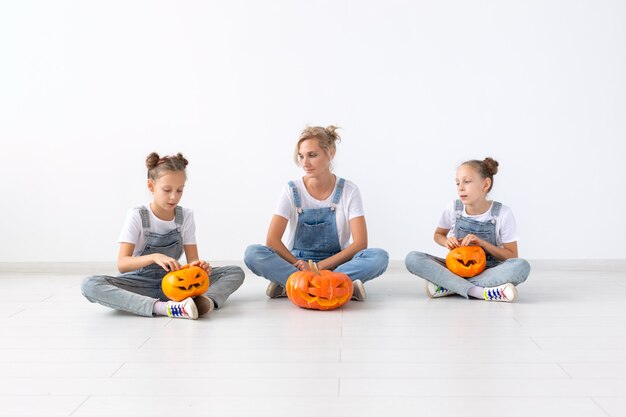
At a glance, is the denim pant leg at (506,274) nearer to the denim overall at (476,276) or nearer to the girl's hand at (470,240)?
the denim overall at (476,276)

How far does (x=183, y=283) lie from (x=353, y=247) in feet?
2.85

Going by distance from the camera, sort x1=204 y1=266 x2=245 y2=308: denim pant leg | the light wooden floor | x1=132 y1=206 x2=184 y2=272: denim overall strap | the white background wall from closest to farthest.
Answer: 1. the light wooden floor
2. x1=204 y1=266 x2=245 y2=308: denim pant leg
3. x1=132 y1=206 x2=184 y2=272: denim overall strap
4. the white background wall

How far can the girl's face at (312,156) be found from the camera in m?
3.40

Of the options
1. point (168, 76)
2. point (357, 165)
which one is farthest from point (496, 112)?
point (168, 76)

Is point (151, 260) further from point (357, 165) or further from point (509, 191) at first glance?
point (509, 191)

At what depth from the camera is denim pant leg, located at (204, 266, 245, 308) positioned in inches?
121

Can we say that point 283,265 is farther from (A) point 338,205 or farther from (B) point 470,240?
(B) point 470,240

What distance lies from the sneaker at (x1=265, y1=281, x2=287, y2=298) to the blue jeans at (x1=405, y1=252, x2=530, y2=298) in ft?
1.88

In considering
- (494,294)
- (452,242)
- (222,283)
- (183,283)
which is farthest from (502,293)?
(183,283)

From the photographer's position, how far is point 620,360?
2.17m

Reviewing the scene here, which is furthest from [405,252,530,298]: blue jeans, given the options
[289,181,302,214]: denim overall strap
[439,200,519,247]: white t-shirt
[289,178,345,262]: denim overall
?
[289,181,302,214]: denim overall strap

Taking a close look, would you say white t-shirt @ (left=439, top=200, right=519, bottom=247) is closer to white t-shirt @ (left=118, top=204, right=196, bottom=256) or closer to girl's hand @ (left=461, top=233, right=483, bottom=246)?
girl's hand @ (left=461, top=233, right=483, bottom=246)

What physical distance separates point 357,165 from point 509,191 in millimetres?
862

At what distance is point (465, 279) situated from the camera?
3357 mm
